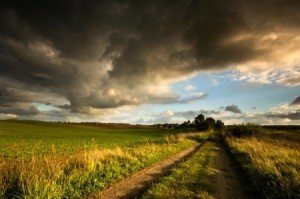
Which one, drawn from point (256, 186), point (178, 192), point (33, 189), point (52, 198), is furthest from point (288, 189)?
point (33, 189)

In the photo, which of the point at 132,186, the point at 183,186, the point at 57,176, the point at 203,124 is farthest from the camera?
the point at 203,124

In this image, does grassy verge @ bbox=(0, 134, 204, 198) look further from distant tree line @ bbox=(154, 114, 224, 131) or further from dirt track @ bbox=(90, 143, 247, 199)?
distant tree line @ bbox=(154, 114, 224, 131)

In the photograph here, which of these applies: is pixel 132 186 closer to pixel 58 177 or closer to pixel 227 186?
pixel 58 177

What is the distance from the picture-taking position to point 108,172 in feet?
41.2

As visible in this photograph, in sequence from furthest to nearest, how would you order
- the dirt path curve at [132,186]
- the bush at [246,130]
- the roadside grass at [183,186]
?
the bush at [246,130], the dirt path curve at [132,186], the roadside grass at [183,186]

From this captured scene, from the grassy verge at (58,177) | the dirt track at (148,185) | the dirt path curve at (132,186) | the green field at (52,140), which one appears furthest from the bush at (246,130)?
the grassy verge at (58,177)

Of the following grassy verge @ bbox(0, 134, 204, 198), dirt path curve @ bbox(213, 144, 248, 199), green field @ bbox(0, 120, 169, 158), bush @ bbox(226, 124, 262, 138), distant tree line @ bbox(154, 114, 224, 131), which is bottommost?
dirt path curve @ bbox(213, 144, 248, 199)

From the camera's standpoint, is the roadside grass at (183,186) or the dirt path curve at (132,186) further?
the dirt path curve at (132,186)

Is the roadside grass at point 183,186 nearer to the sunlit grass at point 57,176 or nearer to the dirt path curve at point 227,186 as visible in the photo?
the dirt path curve at point 227,186

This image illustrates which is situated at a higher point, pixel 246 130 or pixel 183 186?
pixel 246 130

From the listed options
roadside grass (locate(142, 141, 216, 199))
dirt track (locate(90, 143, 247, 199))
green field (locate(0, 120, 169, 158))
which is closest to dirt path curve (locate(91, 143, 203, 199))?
dirt track (locate(90, 143, 247, 199))

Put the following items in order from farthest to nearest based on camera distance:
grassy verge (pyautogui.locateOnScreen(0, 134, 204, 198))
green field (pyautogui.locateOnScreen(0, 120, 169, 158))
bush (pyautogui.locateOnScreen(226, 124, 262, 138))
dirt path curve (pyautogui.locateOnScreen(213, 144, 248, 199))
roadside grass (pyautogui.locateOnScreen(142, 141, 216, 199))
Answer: bush (pyautogui.locateOnScreen(226, 124, 262, 138)), green field (pyautogui.locateOnScreen(0, 120, 169, 158)), dirt path curve (pyautogui.locateOnScreen(213, 144, 248, 199)), roadside grass (pyautogui.locateOnScreen(142, 141, 216, 199)), grassy verge (pyautogui.locateOnScreen(0, 134, 204, 198))

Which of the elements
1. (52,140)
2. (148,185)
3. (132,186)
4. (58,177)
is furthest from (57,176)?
(52,140)

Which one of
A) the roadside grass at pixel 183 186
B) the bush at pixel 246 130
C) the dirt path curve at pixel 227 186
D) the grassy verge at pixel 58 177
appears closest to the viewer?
the grassy verge at pixel 58 177
